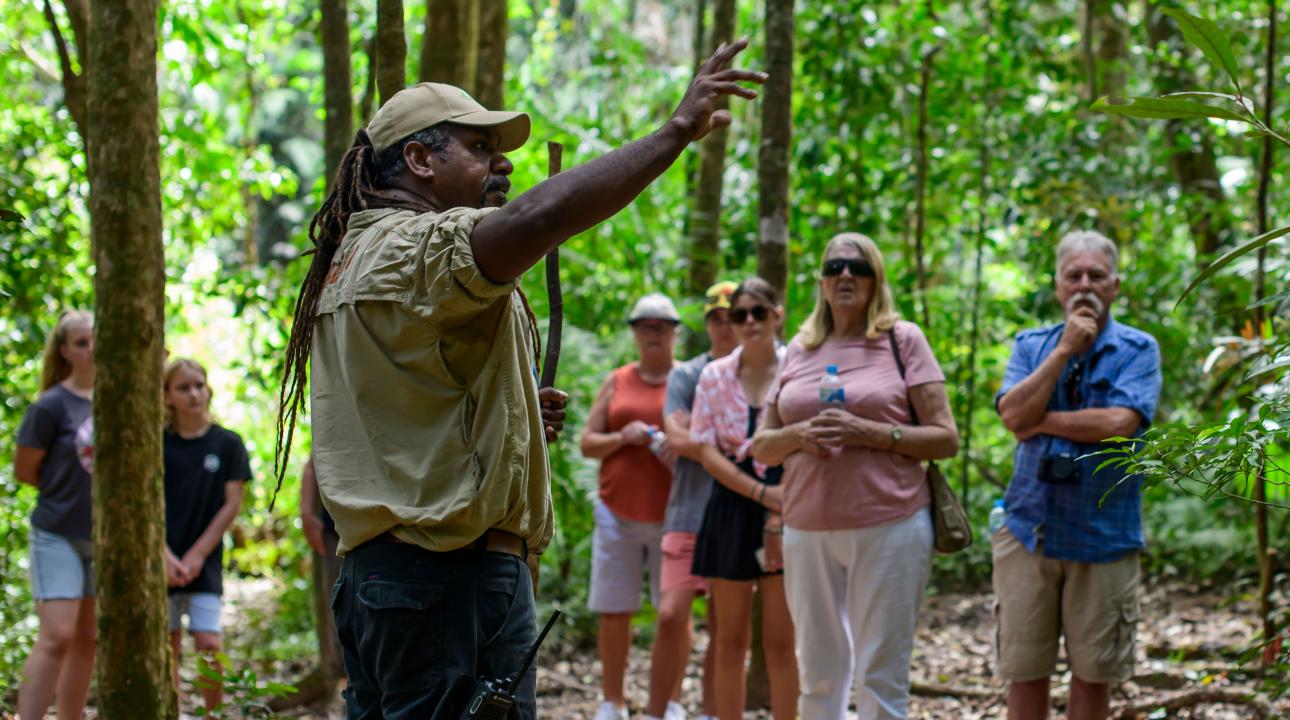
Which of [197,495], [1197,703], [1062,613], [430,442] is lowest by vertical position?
[1197,703]

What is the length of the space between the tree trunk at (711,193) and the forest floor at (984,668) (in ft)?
9.88

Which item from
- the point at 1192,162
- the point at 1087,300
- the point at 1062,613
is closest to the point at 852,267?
the point at 1087,300

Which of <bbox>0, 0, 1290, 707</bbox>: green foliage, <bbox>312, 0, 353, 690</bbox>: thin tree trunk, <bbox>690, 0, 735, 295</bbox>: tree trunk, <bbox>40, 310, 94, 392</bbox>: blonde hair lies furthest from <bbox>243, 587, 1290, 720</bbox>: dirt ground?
<bbox>690, 0, 735, 295</bbox>: tree trunk

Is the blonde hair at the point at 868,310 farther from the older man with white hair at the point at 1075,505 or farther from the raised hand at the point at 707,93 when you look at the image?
the raised hand at the point at 707,93

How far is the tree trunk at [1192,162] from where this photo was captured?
9898mm

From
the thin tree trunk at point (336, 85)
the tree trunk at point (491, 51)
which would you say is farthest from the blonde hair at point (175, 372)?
the tree trunk at point (491, 51)

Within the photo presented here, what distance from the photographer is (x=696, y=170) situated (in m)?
12.0

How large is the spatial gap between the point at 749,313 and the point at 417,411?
3.61 m

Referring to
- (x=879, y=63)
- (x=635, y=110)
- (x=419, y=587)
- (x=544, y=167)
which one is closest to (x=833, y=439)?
(x=419, y=587)

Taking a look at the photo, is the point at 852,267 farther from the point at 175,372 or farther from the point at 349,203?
the point at 175,372

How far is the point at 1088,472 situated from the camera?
16.7 ft

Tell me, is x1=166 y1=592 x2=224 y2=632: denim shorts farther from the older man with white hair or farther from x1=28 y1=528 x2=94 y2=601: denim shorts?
the older man with white hair

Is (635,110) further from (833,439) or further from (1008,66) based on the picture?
(833,439)

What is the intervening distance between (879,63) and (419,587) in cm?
801
